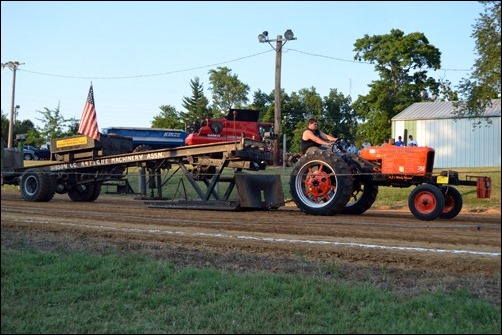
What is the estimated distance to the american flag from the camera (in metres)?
15.3

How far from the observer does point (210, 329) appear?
5.62m

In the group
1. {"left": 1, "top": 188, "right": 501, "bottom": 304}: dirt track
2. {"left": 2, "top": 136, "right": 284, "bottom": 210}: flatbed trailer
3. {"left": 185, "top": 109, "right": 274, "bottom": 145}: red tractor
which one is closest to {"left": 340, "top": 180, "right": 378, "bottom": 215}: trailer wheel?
{"left": 1, "top": 188, "right": 501, "bottom": 304}: dirt track

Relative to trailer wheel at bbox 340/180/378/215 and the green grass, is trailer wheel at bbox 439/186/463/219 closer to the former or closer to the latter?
trailer wheel at bbox 340/180/378/215

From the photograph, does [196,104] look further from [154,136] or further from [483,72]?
[483,72]

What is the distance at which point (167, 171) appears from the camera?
15211mm

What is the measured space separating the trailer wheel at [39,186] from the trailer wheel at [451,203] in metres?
9.78

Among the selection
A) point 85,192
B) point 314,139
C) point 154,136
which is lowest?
point 85,192

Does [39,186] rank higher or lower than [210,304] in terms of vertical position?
higher

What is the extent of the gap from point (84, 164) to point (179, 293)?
34.5 feet

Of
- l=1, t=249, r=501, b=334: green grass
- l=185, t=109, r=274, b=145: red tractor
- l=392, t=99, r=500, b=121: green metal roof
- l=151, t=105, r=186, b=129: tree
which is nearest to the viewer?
l=1, t=249, r=501, b=334: green grass

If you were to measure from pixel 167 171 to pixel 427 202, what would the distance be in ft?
20.5

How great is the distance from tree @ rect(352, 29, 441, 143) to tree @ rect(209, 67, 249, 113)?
16.5m

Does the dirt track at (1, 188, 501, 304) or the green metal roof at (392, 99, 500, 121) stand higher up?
the green metal roof at (392, 99, 500, 121)

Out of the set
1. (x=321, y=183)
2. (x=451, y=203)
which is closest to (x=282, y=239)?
(x=321, y=183)
